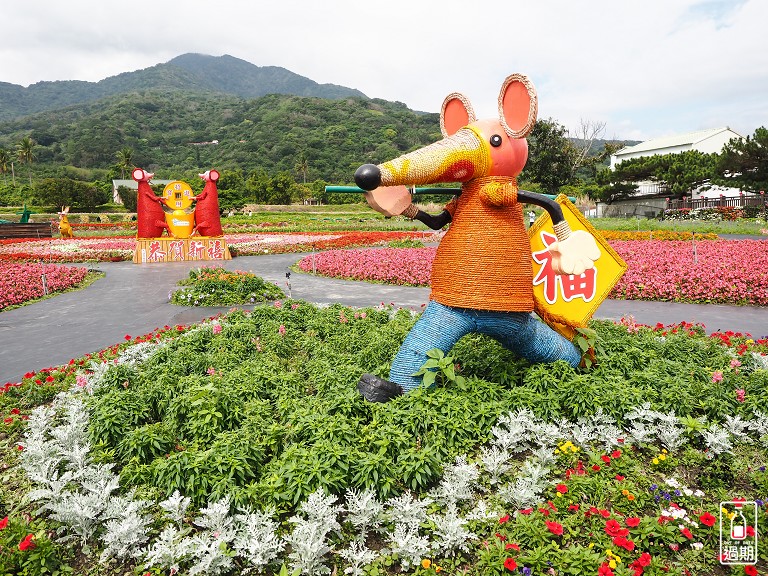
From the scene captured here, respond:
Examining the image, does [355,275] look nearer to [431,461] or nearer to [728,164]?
[431,461]

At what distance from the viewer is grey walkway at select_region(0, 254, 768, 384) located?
6.45 meters

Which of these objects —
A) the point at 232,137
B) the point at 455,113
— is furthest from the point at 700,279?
the point at 232,137

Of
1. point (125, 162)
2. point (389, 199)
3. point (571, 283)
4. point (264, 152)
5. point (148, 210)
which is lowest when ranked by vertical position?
point (571, 283)

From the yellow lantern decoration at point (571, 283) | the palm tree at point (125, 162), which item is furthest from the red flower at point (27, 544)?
the palm tree at point (125, 162)

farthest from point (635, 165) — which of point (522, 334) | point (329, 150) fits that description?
point (329, 150)

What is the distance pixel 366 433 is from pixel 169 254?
15.5 metres

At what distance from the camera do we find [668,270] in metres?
10.2

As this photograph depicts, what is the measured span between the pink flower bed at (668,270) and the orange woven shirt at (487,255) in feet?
22.2

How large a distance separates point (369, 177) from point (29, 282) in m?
11.0

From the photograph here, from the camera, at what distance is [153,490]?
9.84ft

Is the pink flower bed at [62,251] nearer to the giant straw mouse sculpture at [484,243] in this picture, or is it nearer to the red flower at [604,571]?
the giant straw mouse sculpture at [484,243]

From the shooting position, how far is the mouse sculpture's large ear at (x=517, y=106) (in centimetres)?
356

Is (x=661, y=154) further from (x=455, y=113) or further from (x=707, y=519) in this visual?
(x=707, y=519)

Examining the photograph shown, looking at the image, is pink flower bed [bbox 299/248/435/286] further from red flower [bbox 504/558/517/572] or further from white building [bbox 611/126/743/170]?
white building [bbox 611/126/743/170]
